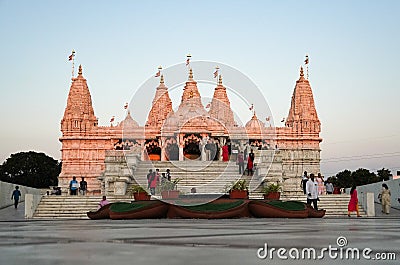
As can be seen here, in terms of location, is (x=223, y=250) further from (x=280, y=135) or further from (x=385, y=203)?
(x=280, y=135)

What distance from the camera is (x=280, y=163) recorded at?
2969cm

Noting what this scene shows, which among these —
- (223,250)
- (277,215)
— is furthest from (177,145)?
(223,250)

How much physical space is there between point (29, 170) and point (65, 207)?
2363 inches

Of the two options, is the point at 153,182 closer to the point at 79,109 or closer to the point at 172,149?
the point at 172,149

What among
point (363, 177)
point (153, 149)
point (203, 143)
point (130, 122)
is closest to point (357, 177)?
point (363, 177)

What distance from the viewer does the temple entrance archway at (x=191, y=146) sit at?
58394 millimetres

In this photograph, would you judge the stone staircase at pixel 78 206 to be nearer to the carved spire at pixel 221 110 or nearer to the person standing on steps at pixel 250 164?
the person standing on steps at pixel 250 164

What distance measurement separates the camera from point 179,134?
58.2 metres

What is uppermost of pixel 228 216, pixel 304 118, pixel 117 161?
pixel 304 118

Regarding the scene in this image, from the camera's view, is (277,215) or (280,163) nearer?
(277,215)

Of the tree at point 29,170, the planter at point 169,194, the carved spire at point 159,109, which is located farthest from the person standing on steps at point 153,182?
the tree at point 29,170

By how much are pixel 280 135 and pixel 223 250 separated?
66371 mm

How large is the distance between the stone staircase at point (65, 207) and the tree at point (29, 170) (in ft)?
187

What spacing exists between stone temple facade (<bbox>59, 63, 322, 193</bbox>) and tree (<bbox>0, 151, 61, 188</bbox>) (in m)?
12.4
